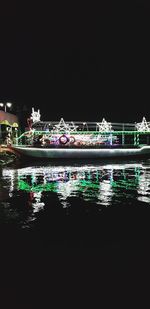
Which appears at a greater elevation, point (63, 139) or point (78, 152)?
point (63, 139)

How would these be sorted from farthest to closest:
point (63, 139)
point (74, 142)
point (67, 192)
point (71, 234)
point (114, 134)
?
point (114, 134) < point (74, 142) < point (63, 139) < point (67, 192) < point (71, 234)

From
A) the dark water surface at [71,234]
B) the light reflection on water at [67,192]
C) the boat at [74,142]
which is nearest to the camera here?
the dark water surface at [71,234]

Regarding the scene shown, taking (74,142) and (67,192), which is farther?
(74,142)

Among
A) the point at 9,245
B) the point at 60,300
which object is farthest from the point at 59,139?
the point at 60,300

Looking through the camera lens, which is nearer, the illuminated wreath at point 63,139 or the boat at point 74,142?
the boat at point 74,142

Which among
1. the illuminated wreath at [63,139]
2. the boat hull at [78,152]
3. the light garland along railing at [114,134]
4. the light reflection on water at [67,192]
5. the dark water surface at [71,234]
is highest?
the light garland along railing at [114,134]

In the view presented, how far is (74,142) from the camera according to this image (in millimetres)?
28609

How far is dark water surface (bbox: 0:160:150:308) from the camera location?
4375 mm

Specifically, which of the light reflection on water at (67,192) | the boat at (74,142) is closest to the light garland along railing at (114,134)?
the boat at (74,142)

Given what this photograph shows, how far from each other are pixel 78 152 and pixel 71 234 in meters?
22.1

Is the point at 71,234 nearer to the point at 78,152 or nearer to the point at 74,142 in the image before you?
the point at 78,152

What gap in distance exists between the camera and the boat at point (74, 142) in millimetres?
26969

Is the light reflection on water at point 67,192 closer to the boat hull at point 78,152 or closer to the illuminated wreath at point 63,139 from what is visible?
the boat hull at point 78,152

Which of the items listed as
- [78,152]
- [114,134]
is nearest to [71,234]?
[78,152]
